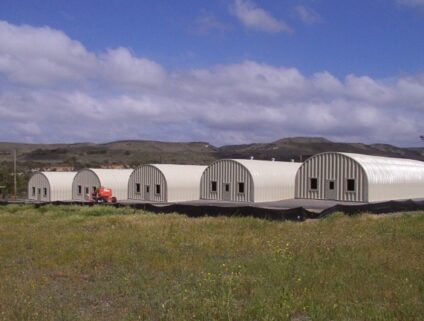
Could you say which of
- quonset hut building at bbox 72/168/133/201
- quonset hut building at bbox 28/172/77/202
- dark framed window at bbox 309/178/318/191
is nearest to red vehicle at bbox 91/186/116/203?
quonset hut building at bbox 72/168/133/201

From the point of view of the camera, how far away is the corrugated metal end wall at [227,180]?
40719 millimetres

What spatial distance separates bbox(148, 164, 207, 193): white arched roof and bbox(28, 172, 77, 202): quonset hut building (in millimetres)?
11866

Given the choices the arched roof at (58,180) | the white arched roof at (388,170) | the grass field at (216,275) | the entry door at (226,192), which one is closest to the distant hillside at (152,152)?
the arched roof at (58,180)

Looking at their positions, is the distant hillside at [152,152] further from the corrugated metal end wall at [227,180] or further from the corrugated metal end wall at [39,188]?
the corrugated metal end wall at [227,180]

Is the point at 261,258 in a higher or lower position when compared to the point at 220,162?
lower

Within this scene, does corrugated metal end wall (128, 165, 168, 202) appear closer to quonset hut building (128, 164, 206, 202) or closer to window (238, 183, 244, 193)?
quonset hut building (128, 164, 206, 202)

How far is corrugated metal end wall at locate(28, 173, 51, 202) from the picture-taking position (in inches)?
2096

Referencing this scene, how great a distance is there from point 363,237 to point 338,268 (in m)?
4.74

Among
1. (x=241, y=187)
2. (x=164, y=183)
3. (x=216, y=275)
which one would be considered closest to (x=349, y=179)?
(x=241, y=187)

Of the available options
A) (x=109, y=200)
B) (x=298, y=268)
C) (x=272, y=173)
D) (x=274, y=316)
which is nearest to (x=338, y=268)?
(x=298, y=268)

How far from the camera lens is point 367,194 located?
36.3 meters

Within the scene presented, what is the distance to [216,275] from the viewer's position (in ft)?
33.1

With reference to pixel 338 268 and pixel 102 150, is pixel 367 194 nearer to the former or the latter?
pixel 338 268

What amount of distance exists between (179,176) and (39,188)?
1614 centimetres
